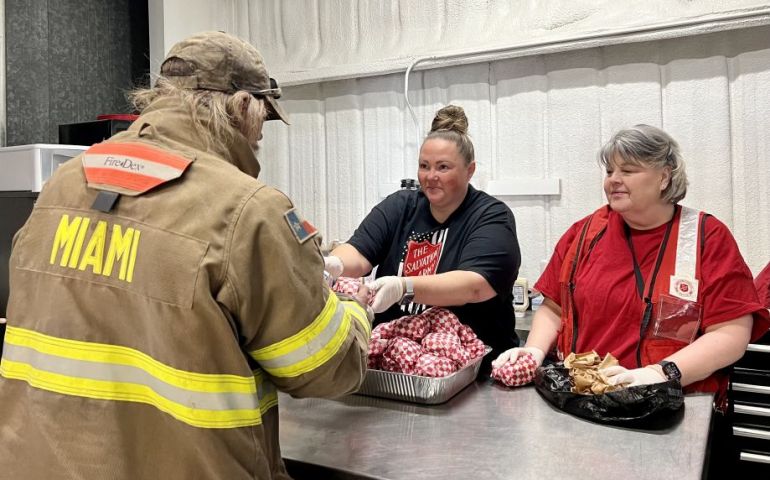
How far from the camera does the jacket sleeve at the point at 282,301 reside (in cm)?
90

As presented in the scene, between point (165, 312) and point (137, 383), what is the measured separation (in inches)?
5.4

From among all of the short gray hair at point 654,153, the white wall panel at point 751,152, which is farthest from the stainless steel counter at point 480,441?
the white wall panel at point 751,152

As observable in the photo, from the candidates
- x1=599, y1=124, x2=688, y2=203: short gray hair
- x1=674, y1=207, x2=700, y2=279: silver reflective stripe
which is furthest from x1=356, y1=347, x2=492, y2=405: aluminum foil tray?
x1=599, y1=124, x2=688, y2=203: short gray hair

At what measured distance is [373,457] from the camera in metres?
1.11

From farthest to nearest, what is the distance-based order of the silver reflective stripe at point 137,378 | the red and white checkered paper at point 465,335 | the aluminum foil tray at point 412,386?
the red and white checkered paper at point 465,335 < the aluminum foil tray at point 412,386 < the silver reflective stripe at point 137,378

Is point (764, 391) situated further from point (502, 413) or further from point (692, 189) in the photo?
point (502, 413)

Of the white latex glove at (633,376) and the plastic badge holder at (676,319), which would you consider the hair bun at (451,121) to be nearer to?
the plastic badge holder at (676,319)

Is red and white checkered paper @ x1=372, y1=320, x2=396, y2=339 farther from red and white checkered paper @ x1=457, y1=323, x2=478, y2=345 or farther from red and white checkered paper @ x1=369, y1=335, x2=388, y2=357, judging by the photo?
red and white checkered paper @ x1=457, y1=323, x2=478, y2=345

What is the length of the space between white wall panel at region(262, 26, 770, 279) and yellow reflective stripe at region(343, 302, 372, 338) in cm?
180

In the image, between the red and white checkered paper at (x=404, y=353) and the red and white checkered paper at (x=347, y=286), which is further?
the red and white checkered paper at (x=347, y=286)

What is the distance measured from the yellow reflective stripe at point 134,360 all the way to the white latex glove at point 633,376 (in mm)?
854

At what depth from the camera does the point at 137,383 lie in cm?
93

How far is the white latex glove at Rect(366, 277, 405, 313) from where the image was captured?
5.14ft

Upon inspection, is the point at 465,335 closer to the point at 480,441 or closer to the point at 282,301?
the point at 480,441
